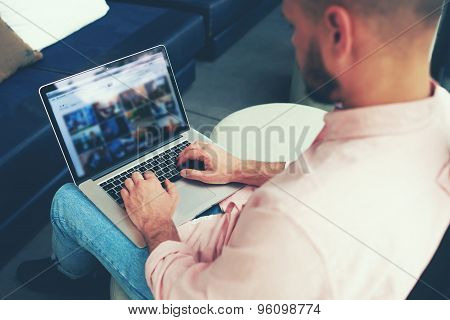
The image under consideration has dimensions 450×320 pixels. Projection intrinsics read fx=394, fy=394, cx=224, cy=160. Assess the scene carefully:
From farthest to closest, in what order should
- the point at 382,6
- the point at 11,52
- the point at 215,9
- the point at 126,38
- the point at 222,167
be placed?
the point at 215,9 < the point at 126,38 < the point at 11,52 < the point at 222,167 < the point at 382,6

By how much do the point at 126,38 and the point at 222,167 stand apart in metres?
0.69

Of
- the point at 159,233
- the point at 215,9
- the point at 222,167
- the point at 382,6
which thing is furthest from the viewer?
the point at 215,9

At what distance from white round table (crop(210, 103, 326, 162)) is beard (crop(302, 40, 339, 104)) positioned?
392mm

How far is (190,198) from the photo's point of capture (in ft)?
2.17

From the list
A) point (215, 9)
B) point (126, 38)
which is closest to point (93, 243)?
point (126, 38)

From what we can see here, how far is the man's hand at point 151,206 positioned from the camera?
0.57 meters

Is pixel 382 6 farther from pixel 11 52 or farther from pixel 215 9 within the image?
pixel 215 9

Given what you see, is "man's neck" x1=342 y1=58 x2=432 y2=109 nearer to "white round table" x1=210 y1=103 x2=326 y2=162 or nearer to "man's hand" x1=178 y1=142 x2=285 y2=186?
"man's hand" x1=178 y1=142 x2=285 y2=186

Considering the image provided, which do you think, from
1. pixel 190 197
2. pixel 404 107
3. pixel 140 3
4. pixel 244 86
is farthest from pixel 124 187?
pixel 140 3

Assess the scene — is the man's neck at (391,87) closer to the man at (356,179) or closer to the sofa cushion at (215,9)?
the man at (356,179)

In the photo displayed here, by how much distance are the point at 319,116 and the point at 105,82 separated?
0.44 meters

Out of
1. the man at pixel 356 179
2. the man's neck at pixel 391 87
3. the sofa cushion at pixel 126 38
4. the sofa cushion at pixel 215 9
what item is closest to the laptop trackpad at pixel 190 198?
the man at pixel 356 179
